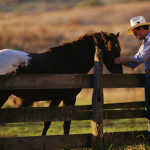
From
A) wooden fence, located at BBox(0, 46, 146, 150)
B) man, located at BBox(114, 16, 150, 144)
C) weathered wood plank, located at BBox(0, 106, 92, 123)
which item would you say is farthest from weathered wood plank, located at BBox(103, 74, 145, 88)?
weathered wood plank, located at BBox(0, 106, 92, 123)

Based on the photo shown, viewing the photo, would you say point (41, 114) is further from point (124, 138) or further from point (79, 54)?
point (79, 54)

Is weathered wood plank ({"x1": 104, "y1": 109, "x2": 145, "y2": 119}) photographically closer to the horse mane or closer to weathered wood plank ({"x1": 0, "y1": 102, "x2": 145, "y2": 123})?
weathered wood plank ({"x1": 0, "y1": 102, "x2": 145, "y2": 123})

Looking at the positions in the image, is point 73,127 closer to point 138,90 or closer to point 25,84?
point 25,84

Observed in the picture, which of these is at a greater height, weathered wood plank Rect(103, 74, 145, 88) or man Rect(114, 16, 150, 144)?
man Rect(114, 16, 150, 144)

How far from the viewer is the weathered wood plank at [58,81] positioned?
413cm


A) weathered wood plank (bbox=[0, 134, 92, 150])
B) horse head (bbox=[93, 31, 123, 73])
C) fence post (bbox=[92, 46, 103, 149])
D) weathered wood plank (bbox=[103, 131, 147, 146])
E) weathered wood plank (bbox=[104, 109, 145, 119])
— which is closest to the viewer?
weathered wood plank (bbox=[0, 134, 92, 150])

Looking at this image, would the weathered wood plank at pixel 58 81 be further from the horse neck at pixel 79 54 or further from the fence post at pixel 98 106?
the horse neck at pixel 79 54

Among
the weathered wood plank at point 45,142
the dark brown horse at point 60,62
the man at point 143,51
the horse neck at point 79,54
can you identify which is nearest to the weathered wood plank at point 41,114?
the weathered wood plank at point 45,142

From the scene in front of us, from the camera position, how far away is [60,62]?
552cm

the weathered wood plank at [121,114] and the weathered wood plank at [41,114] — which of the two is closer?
the weathered wood plank at [41,114]

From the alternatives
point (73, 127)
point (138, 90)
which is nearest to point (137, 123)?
point (73, 127)

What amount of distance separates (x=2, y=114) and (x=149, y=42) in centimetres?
248

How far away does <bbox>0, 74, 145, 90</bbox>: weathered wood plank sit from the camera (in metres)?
4.13

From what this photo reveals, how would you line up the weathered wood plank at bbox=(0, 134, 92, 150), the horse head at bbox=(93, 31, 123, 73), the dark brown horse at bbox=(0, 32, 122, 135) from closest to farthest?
the weathered wood plank at bbox=(0, 134, 92, 150) → the dark brown horse at bbox=(0, 32, 122, 135) → the horse head at bbox=(93, 31, 123, 73)
